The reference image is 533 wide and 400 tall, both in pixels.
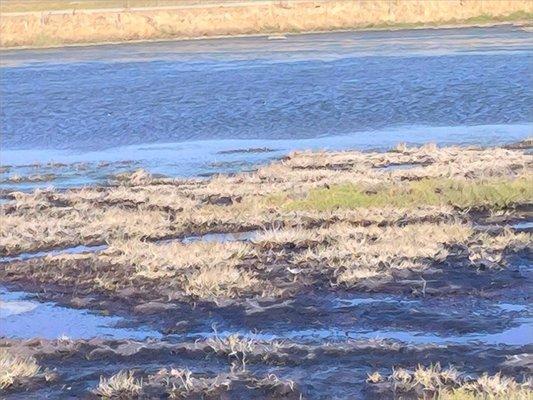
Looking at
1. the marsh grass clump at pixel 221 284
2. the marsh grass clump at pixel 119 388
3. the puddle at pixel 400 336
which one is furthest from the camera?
the marsh grass clump at pixel 221 284

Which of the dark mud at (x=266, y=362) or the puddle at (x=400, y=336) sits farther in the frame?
the puddle at (x=400, y=336)

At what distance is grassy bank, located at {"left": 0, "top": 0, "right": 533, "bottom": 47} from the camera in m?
60.5

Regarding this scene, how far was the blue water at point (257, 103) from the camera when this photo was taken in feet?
92.4

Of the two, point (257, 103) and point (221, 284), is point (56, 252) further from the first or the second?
point (257, 103)

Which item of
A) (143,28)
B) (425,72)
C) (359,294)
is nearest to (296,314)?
(359,294)

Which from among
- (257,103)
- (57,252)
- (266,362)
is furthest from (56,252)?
(257,103)

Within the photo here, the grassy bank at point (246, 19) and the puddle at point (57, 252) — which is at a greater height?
the puddle at point (57, 252)

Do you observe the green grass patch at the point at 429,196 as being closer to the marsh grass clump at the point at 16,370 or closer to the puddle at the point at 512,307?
the puddle at the point at 512,307

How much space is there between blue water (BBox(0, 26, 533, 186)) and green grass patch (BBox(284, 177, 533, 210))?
733 centimetres

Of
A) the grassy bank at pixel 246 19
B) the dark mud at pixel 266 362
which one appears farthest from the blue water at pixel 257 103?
the dark mud at pixel 266 362

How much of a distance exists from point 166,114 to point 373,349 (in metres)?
24.3

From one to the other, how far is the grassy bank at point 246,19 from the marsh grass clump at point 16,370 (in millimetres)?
51344

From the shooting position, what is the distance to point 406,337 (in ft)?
33.4

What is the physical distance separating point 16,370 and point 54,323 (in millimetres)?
2147
